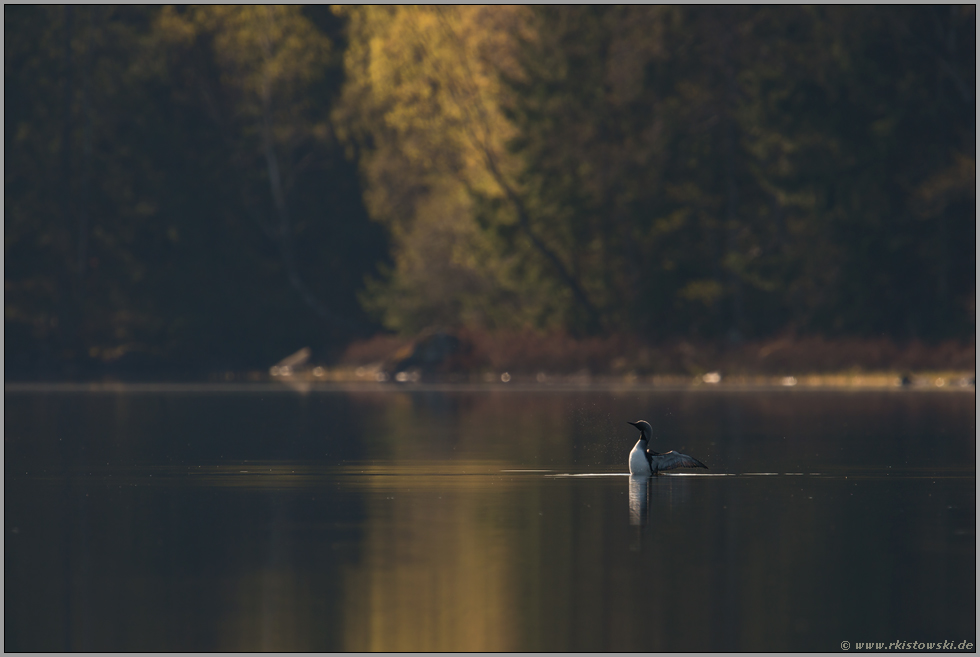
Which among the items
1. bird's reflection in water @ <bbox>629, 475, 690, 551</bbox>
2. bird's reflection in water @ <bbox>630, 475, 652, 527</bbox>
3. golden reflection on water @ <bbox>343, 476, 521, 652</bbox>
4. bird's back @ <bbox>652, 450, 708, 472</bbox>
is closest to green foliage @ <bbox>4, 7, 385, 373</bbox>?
bird's back @ <bbox>652, 450, 708, 472</bbox>

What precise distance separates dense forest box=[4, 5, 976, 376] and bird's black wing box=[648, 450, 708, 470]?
3266cm

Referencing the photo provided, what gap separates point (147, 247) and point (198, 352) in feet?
18.4

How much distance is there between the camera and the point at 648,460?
2044 cm

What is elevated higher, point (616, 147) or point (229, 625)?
point (616, 147)

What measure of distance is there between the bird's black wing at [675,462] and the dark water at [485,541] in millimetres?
244

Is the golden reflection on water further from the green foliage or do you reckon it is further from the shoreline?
the green foliage

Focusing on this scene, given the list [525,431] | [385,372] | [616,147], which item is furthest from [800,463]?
[385,372]

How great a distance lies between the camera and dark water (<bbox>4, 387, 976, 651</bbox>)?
10703 mm

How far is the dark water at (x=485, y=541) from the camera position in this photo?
10.7 metres

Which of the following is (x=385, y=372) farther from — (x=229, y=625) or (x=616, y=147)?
(x=229, y=625)

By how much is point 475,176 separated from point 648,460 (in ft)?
150

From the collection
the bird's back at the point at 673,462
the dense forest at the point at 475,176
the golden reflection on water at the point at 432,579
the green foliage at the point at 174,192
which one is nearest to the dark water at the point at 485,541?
the golden reflection on water at the point at 432,579

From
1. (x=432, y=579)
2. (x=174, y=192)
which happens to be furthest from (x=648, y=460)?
(x=174, y=192)

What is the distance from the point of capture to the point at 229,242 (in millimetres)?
77062
